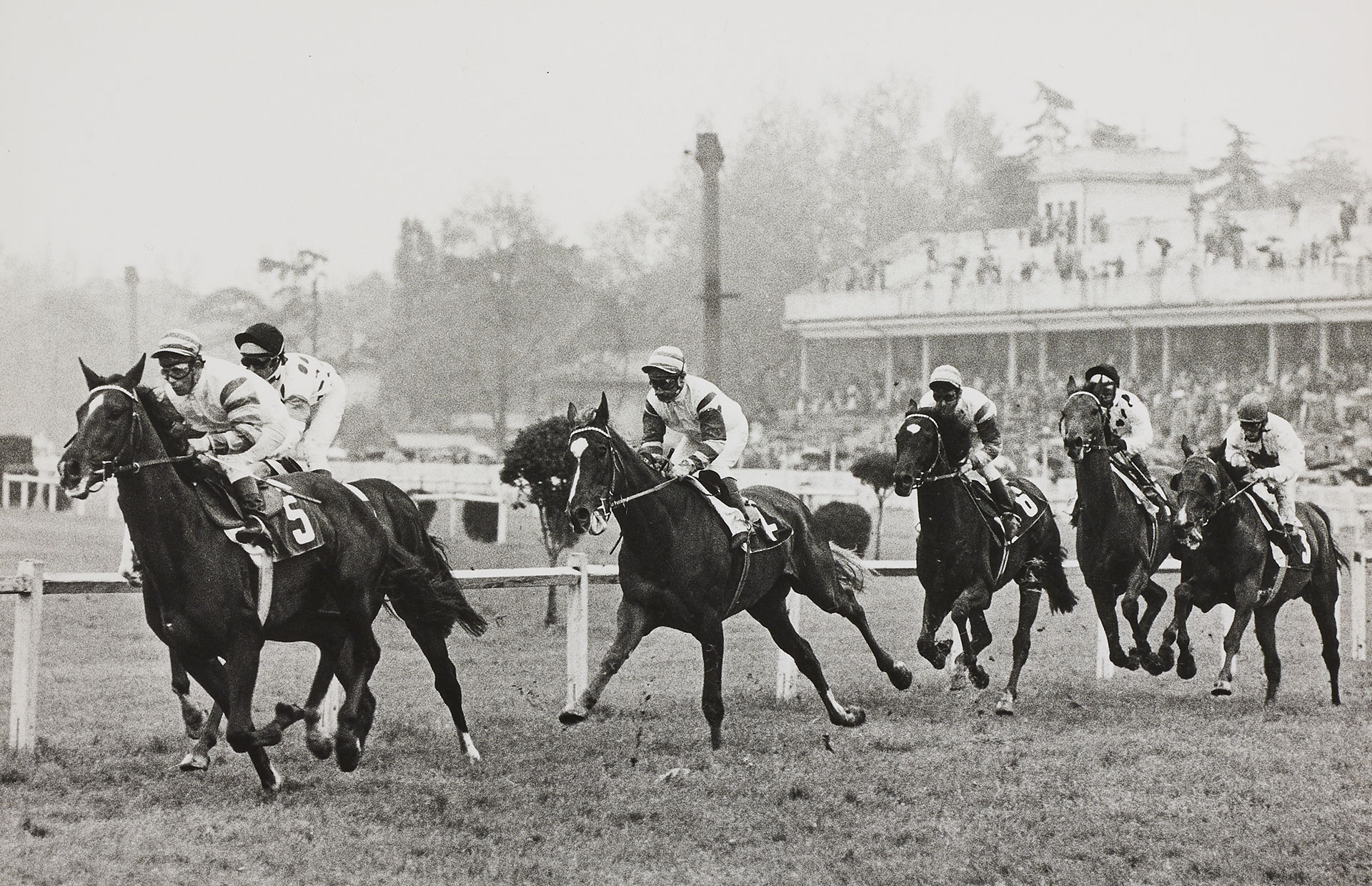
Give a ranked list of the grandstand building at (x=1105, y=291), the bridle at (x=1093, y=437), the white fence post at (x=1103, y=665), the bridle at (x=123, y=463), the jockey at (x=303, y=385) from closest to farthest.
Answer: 1. the bridle at (x=123, y=463)
2. the jockey at (x=303, y=385)
3. the bridle at (x=1093, y=437)
4. the white fence post at (x=1103, y=665)
5. the grandstand building at (x=1105, y=291)

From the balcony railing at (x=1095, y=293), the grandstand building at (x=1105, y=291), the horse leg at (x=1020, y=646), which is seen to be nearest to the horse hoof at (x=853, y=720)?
the horse leg at (x=1020, y=646)

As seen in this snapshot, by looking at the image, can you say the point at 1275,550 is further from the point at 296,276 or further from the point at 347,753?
the point at 296,276

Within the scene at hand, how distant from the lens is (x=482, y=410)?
152 ft

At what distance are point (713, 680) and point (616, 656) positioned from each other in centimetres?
78

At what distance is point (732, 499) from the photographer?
9234 millimetres

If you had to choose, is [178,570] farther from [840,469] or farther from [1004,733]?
[840,469]

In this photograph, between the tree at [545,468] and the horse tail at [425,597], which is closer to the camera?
the horse tail at [425,597]

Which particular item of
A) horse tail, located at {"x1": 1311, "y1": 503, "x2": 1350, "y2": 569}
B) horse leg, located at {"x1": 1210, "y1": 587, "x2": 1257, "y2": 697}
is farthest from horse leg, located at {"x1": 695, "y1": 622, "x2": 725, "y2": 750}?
horse tail, located at {"x1": 1311, "y1": 503, "x2": 1350, "y2": 569}

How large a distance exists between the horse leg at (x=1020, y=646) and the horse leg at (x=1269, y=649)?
163 cm

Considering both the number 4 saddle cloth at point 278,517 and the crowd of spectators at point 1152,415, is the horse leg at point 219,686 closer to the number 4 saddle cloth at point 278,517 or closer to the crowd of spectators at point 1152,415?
the number 4 saddle cloth at point 278,517

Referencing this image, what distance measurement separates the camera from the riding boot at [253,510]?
749 centimetres

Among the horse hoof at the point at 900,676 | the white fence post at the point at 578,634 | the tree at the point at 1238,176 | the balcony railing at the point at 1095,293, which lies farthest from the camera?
the tree at the point at 1238,176

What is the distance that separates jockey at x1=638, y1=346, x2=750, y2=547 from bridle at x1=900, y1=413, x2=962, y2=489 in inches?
44.5

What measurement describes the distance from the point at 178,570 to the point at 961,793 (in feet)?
13.1
